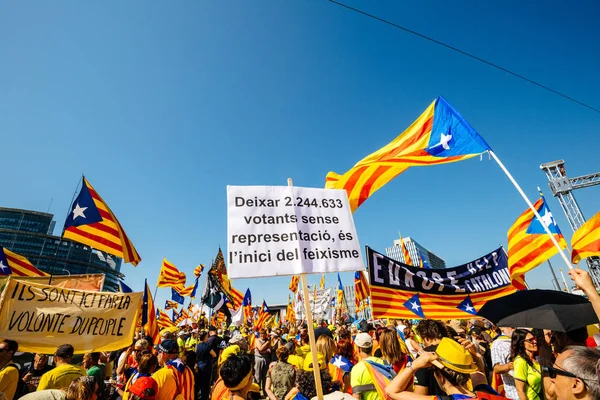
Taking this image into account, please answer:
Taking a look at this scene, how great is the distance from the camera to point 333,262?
9.61 feet

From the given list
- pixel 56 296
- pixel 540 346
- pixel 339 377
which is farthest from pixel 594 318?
pixel 56 296

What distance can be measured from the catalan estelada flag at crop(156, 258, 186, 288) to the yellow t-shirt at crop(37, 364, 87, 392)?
11626 mm

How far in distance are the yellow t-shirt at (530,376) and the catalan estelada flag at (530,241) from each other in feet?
9.59

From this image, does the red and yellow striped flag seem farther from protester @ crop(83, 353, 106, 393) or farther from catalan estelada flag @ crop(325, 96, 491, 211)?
catalan estelada flag @ crop(325, 96, 491, 211)

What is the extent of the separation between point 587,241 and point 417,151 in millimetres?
3167

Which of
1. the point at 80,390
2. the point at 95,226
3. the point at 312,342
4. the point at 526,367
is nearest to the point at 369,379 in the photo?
the point at 312,342

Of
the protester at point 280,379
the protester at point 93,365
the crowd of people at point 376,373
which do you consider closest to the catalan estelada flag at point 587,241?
the crowd of people at point 376,373

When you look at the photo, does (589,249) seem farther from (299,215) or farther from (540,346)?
(299,215)

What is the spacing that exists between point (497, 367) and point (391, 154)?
3920 mm

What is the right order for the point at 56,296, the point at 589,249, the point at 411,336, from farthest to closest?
the point at 411,336, the point at 56,296, the point at 589,249

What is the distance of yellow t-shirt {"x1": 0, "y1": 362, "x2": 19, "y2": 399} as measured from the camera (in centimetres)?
354

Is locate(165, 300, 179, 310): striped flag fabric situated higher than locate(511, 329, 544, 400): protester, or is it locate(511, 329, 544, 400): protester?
locate(165, 300, 179, 310): striped flag fabric

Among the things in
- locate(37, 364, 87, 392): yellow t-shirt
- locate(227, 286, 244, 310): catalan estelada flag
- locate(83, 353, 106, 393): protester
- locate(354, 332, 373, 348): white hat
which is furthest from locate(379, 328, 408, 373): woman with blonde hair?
locate(227, 286, 244, 310): catalan estelada flag

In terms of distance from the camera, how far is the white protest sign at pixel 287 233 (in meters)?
2.70
